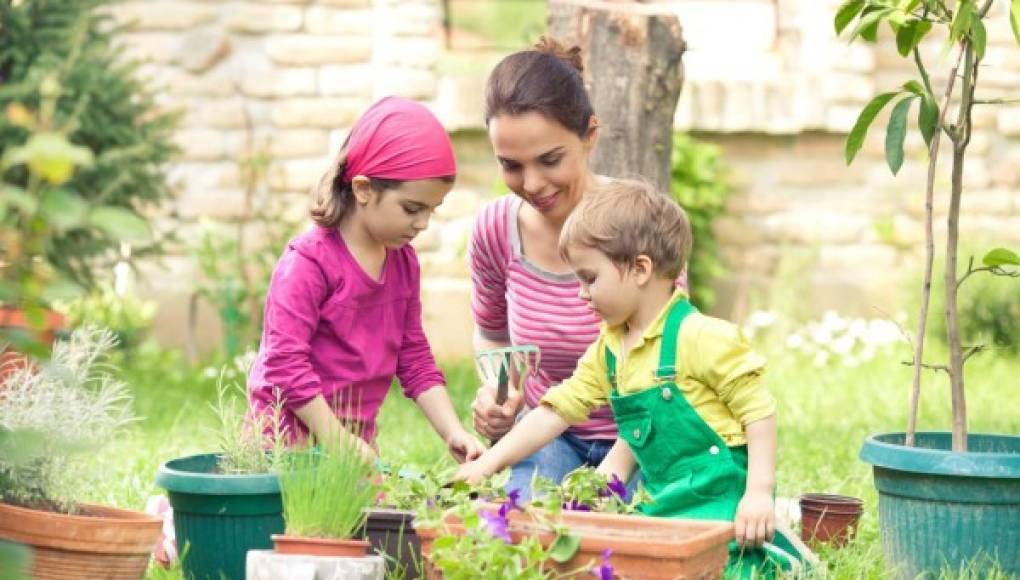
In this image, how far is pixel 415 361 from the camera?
389 cm

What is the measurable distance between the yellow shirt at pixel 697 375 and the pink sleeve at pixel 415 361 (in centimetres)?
55

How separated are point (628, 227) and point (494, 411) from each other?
1.96 ft

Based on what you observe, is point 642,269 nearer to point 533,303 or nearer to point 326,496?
point 533,303

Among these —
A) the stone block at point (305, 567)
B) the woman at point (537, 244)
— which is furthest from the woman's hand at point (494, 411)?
the stone block at point (305, 567)

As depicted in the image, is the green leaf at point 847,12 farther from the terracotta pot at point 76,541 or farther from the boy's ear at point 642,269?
the terracotta pot at point 76,541

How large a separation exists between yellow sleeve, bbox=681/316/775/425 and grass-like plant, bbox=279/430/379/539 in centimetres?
78

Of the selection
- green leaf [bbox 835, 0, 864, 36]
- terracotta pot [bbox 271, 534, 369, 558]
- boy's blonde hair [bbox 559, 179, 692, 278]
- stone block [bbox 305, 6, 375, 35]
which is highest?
stone block [bbox 305, 6, 375, 35]

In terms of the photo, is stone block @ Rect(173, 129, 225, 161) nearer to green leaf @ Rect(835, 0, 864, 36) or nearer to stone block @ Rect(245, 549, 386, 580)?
green leaf @ Rect(835, 0, 864, 36)

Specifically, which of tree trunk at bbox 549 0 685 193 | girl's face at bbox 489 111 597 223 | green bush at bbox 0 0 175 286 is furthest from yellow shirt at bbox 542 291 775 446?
green bush at bbox 0 0 175 286

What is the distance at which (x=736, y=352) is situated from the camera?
318 cm

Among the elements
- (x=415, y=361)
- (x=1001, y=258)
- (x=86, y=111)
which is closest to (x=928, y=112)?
(x=1001, y=258)

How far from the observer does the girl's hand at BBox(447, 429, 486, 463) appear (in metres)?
3.58

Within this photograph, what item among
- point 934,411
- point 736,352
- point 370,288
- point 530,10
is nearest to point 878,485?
point 736,352

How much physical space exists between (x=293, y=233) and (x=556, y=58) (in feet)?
14.6
